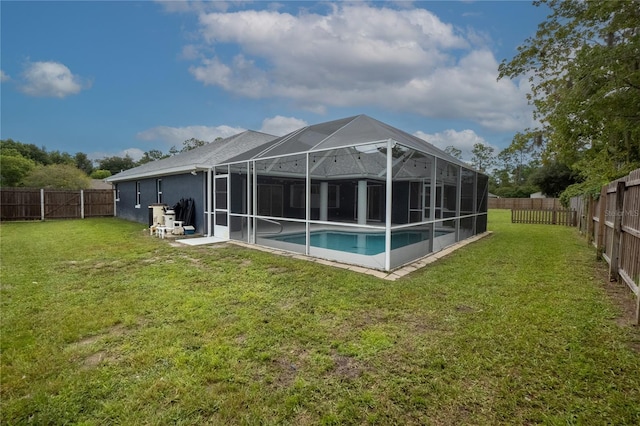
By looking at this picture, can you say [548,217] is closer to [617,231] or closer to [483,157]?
[617,231]

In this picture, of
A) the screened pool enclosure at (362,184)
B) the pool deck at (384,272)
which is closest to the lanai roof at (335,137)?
the screened pool enclosure at (362,184)

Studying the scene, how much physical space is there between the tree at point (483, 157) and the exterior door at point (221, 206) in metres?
53.7

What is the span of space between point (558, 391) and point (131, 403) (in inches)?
120

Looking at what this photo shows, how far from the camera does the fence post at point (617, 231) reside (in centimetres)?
516

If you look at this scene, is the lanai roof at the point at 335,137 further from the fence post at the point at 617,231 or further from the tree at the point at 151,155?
the tree at the point at 151,155

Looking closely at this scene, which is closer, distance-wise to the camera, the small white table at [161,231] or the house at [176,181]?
the small white table at [161,231]

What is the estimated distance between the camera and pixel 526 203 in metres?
32.6

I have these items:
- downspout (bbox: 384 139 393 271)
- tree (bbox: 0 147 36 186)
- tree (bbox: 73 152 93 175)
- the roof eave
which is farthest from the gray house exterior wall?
tree (bbox: 73 152 93 175)

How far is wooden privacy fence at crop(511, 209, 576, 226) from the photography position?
51.5 ft

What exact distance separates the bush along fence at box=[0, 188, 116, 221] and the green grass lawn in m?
14.5

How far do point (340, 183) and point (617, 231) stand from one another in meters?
12.2

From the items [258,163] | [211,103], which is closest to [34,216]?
[211,103]

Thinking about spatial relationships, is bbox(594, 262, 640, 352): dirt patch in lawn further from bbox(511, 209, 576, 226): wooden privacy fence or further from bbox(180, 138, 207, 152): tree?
bbox(180, 138, 207, 152): tree

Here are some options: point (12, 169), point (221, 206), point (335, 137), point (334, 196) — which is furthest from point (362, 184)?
point (12, 169)
